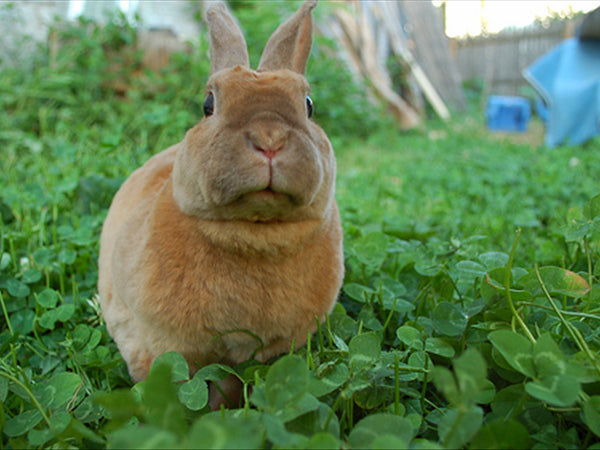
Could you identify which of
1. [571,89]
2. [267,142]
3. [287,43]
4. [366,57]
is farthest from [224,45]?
[366,57]

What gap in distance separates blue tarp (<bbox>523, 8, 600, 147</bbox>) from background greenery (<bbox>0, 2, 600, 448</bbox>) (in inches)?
96.3

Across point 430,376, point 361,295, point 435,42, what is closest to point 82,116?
point 361,295

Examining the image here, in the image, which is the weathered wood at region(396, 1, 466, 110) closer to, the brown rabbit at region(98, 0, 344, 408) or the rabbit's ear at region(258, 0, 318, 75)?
the rabbit's ear at region(258, 0, 318, 75)

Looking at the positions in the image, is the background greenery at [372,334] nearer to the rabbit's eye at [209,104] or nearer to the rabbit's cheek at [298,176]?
the rabbit's cheek at [298,176]

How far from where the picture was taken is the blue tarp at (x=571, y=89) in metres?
5.95

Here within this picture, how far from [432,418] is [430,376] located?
11cm

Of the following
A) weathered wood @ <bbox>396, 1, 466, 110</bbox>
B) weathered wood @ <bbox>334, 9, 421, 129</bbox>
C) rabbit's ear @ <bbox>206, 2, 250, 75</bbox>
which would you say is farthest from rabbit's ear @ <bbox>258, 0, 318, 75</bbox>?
weathered wood @ <bbox>396, 1, 466, 110</bbox>

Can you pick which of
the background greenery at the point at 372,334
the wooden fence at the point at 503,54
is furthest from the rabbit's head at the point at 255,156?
the wooden fence at the point at 503,54

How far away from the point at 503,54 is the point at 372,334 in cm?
1495

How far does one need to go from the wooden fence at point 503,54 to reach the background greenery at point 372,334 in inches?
440

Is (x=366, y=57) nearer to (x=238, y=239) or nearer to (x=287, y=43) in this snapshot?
(x=287, y=43)

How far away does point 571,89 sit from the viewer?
6.25m

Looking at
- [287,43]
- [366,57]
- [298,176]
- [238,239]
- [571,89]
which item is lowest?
[571,89]

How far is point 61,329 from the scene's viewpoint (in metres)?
1.56
